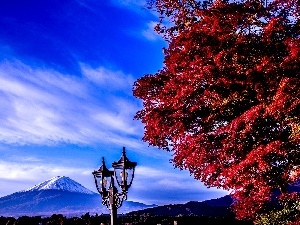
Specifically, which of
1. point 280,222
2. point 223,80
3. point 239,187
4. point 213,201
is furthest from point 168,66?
point 213,201

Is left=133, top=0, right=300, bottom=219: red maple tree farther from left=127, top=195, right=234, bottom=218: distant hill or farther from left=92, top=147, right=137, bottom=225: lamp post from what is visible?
left=127, top=195, right=234, bottom=218: distant hill

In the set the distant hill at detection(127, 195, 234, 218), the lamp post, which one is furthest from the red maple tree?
the distant hill at detection(127, 195, 234, 218)

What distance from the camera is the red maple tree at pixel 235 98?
10312 millimetres

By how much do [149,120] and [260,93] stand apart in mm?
4049

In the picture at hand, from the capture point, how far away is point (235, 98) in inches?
446

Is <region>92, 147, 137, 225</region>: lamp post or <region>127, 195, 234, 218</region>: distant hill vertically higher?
<region>127, 195, 234, 218</region>: distant hill

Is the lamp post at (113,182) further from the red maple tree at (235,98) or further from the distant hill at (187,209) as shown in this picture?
the distant hill at (187,209)

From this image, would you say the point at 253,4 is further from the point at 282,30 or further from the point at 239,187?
the point at 239,187

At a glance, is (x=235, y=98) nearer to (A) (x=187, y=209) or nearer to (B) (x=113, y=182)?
(B) (x=113, y=182)

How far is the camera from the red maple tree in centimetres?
1031

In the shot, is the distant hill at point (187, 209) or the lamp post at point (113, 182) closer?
the lamp post at point (113, 182)

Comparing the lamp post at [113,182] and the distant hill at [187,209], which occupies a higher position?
the distant hill at [187,209]

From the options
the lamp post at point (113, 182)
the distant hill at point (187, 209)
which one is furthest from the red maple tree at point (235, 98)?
the distant hill at point (187, 209)

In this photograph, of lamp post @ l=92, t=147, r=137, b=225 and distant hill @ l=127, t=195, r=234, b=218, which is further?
distant hill @ l=127, t=195, r=234, b=218
